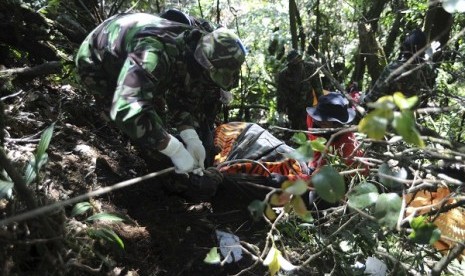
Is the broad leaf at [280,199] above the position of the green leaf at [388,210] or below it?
above

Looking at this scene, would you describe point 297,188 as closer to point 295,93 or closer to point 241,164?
point 241,164

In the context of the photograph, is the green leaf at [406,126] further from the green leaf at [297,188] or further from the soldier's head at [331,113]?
the soldier's head at [331,113]

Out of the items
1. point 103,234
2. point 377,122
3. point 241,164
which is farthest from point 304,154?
point 241,164

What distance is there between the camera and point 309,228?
2.74 metres

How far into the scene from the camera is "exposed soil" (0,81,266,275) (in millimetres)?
2555

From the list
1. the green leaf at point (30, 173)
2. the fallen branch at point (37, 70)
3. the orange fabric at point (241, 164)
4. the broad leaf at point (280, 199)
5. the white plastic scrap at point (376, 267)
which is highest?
the broad leaf at point (280, 199)

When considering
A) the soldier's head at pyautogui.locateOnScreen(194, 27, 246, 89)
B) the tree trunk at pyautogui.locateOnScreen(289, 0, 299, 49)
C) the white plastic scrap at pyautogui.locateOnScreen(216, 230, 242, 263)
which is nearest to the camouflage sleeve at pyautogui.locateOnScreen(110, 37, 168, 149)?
the soldier's head at pyautogui.locateOnScreen(194, 27, 246, 89)

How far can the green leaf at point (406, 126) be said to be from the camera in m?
0.97

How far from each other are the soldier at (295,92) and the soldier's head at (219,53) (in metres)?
1.83

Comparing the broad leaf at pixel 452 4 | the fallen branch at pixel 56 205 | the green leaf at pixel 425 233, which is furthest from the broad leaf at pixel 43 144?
the broad leaf at pixel 452 4

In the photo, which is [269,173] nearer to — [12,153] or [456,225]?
[456,225]

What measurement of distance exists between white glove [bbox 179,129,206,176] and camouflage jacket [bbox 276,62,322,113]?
174 cm

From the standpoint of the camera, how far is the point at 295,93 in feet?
15.3

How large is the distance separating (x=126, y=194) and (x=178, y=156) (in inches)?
19.8
